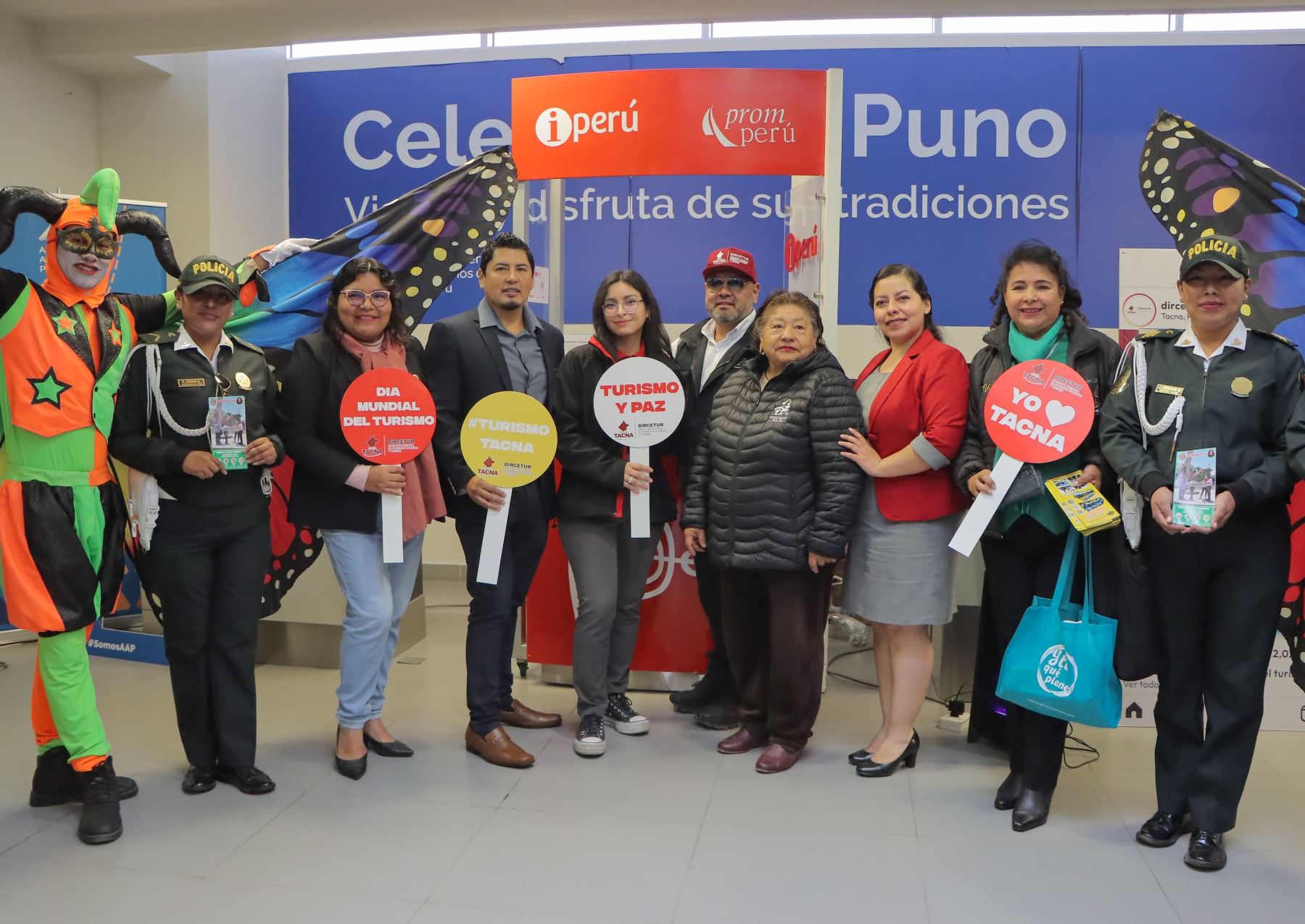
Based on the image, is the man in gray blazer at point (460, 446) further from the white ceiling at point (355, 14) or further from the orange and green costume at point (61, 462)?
the white ceiling at point (355, 14)

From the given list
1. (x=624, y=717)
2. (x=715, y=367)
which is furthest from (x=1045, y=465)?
(x=624, y=717)

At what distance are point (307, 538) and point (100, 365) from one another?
1.05m

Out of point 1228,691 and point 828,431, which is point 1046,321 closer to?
point 828,431

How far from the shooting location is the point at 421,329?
6055 mm

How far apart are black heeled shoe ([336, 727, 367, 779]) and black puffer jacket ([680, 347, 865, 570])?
51.2 inches

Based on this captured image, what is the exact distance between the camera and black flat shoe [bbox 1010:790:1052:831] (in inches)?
108

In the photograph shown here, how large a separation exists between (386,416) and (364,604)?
0.59 m

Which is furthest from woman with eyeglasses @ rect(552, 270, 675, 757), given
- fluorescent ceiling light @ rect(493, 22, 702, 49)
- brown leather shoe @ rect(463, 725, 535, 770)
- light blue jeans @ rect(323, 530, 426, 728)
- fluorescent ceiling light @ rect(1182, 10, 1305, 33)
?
fluorescent ceiling light @ rect(1182, 10, 1305, 33)

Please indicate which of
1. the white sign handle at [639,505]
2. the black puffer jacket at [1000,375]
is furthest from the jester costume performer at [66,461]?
the black puffer jacket at [1000,375]

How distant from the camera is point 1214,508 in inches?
93.9

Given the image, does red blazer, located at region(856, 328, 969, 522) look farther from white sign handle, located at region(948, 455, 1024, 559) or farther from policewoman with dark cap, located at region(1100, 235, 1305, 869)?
policewoman with dark cap, located at region(1100, 235, 1305, 869)

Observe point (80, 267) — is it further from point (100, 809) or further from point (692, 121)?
point (692, 121)

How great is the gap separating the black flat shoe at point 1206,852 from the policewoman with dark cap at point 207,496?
2.58m

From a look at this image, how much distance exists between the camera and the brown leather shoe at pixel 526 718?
3.58 meters
